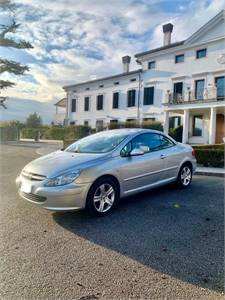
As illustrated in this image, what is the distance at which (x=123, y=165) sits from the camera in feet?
15.7

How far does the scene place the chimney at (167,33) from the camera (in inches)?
1020

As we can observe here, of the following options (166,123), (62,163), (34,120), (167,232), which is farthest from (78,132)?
(167,232)

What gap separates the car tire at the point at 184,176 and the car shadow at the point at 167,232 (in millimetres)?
703

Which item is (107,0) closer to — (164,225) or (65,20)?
(65,20)

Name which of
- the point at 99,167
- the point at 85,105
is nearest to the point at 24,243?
the point at 99,167

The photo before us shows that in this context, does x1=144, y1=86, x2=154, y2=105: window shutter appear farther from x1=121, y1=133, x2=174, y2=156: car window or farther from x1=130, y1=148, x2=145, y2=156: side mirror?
x1=130, y1=148, x2=145, y2=156: side mirror

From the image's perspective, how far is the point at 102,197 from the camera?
4.46 metres

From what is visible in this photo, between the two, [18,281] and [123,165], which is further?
[123,165]

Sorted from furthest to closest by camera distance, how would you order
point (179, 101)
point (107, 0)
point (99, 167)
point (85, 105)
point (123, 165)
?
point (85, 105)
point (179, 101)
point (107, 0)
point (123, 165)
point (99, 167)

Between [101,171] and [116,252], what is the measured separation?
152 cm

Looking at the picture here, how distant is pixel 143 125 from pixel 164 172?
18.2 metres

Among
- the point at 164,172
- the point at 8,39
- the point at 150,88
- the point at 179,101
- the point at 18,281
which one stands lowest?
the point at 18,281

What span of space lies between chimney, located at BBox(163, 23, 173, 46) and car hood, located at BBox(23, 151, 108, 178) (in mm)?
24586

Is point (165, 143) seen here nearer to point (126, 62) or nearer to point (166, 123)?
point (166, 123)
